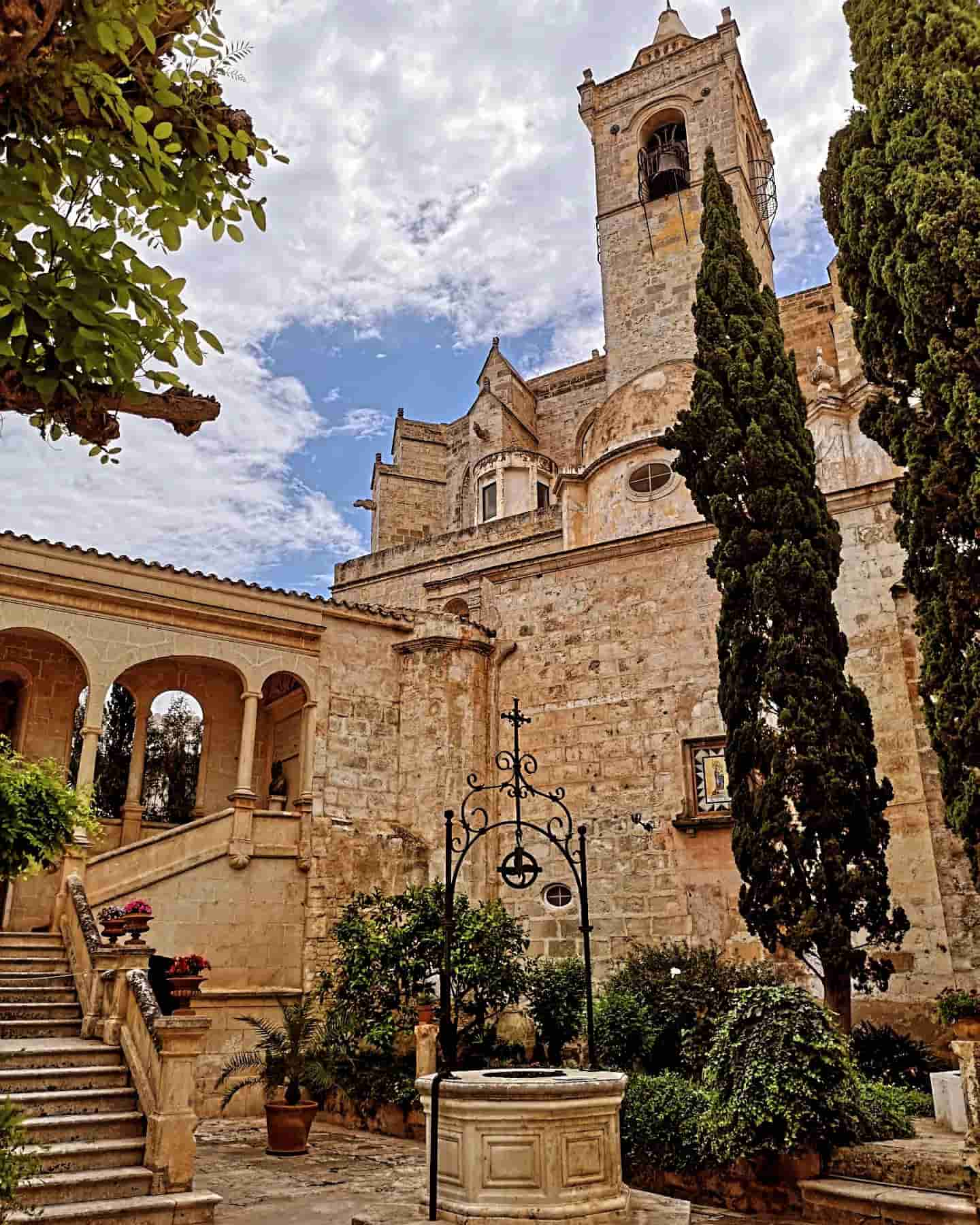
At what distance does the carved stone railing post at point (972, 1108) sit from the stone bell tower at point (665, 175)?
68.9ft

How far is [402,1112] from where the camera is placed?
10664 millimetres

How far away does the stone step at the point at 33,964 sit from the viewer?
32.7 feet

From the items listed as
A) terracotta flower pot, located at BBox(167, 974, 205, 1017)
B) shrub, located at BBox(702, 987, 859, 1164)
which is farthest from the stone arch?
shrub, located at BBox(702, 987, 859, 1164)

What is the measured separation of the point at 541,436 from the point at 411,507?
4897 mm

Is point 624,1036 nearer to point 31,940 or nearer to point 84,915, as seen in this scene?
point 84,915

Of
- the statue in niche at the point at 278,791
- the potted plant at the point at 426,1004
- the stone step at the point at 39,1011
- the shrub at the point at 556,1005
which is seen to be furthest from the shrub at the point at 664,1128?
the statue in niche at the point at 278,791

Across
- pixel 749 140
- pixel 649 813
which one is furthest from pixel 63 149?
pixel 749 140

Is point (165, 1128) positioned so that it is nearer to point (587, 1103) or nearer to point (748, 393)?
point (587, 1103)

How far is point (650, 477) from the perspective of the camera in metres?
19.6

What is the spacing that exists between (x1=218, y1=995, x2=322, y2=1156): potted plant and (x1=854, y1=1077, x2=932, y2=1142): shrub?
17.1 ft

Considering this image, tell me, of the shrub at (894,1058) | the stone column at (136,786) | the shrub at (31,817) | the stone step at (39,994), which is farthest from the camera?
the stone column at (136,786)

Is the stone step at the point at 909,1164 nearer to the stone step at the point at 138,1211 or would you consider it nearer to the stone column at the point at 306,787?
the stone step at the point at 138,1211

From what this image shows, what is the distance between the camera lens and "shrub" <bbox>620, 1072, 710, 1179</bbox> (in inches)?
304

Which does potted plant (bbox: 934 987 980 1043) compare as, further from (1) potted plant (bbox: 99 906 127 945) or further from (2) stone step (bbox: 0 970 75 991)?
(2) stone step (bbox: 0 970 75 991)
